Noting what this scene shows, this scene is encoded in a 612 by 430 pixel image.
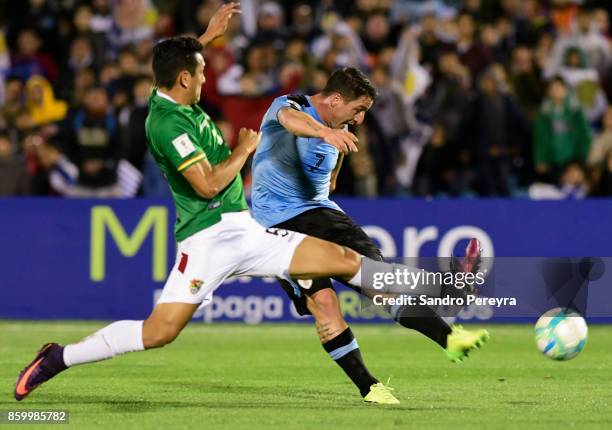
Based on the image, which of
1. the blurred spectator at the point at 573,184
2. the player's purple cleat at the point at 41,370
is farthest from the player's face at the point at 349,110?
the blurred spectator at the point at 573,184

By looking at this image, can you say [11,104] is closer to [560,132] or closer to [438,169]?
[438,169]

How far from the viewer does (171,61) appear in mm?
8406

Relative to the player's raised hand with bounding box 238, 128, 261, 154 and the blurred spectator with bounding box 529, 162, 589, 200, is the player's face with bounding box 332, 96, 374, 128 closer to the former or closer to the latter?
the player's raised hand with bounding box 238, 128, 261, 154

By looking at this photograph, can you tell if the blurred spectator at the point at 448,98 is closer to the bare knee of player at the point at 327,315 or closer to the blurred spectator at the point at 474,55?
the blurred spectator at the point at 474,55

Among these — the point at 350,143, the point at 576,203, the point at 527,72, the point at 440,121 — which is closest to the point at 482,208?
the point at 576,203

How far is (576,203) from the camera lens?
15.1 meters

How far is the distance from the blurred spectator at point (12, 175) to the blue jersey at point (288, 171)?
7665mm

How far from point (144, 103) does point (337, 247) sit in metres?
9.15

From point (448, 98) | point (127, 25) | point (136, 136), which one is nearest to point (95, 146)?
point (136, 136)

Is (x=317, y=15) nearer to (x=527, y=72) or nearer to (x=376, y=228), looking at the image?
(x=527, y=72)

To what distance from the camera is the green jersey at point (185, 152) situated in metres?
8.23

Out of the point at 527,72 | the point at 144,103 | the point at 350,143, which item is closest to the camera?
the point at 350,143

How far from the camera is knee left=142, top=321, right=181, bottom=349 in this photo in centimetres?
818

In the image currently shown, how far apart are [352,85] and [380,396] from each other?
84.0 inches
